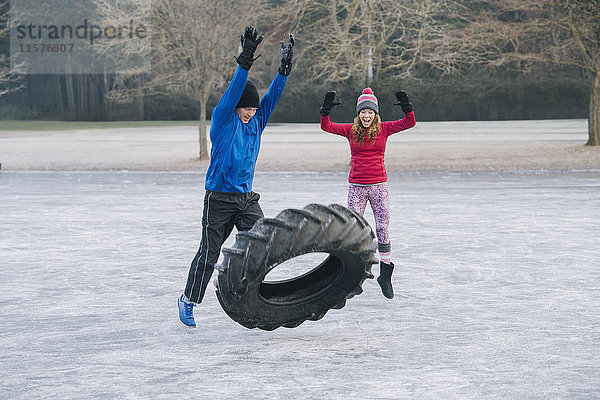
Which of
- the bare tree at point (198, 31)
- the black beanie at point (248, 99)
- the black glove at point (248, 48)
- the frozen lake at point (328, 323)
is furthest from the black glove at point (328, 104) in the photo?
the bare tree at point (198, 31)

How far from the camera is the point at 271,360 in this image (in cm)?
532

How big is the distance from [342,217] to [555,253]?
4232 mm

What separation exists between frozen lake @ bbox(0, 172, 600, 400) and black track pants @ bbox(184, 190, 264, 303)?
14.9 inches

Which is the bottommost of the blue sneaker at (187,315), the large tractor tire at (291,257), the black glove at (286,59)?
the blue sneaker at (187,315)

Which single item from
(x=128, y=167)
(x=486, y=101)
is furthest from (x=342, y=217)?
(x=486, y=101)

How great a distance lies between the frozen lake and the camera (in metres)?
4.84

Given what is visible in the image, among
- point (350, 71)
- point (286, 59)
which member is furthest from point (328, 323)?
point (350, 71)

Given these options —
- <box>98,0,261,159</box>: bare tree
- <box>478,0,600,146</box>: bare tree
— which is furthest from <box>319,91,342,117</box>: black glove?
<box>478,0,600,146</box>: bare tree

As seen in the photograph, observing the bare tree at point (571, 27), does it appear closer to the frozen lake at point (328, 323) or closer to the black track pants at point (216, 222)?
the frozen lake at point (328, 323)

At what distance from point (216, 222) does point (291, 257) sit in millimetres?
689

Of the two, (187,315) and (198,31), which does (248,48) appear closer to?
(187,315)

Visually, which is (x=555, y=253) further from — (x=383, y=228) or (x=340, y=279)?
(x=340, y=279)

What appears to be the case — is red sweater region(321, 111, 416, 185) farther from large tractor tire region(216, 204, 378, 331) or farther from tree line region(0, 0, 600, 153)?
tree line region(0, 0, 600, 153)

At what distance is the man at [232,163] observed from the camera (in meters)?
5.76
